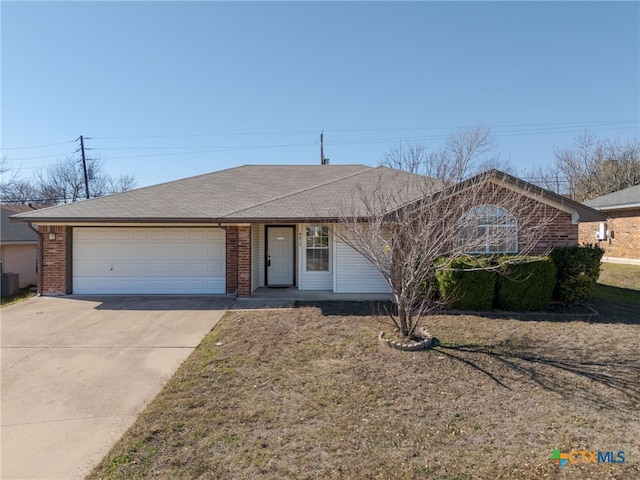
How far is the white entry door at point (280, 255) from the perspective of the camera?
41.8 ft

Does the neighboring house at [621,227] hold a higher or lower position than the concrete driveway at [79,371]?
higher

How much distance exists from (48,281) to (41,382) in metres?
7.47

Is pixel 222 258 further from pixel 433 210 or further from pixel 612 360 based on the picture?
pixel 612 360

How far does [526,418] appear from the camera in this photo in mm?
4000

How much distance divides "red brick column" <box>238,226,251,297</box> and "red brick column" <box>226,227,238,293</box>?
0.43m

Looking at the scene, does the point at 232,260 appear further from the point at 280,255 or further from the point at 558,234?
the point at 558,234

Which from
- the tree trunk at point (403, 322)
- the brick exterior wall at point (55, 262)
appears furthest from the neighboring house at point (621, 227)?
the brick exterior wall at point (55, 262)

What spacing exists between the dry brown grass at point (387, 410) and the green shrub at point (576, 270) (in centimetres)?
234

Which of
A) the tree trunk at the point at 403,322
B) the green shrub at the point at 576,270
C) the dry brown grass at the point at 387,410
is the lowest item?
the dry brown grass at the point at 387,410

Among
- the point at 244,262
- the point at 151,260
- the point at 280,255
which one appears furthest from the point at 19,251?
the point at 244,262

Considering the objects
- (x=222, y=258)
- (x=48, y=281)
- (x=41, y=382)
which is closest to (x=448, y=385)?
(x=41, y=382)

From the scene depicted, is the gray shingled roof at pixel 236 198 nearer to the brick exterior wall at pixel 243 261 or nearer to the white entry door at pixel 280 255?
the brick exterior wall at pixel 243 261

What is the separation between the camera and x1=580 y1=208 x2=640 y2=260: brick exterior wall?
16531 mm

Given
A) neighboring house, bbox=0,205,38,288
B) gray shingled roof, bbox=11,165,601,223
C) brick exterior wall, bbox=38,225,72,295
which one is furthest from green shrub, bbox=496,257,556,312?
neighboring house, bbox=0,205,38,288
